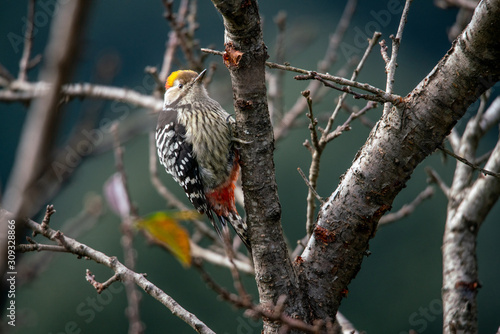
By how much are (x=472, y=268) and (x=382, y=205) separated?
103cm

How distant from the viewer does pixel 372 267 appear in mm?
9648

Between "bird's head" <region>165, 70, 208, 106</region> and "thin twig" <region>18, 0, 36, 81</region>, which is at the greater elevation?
"bird's head" <region>165, 70, 208, 106</region>

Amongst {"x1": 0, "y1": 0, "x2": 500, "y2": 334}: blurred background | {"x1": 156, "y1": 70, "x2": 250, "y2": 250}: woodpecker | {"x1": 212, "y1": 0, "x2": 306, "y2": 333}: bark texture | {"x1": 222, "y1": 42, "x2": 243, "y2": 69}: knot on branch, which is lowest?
{"x1": 212, "y1": 0, "x2": 306, "y2": 333}: bark texture

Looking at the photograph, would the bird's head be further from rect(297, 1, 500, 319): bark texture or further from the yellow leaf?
the yellow leaf

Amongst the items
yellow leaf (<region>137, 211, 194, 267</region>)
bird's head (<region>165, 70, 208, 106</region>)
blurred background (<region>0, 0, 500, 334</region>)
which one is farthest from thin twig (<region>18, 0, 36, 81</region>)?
blurred background (<region>0, 0, 500, 334</region>)

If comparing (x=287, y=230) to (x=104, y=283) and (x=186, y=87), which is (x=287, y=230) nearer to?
(x=186, y=87)

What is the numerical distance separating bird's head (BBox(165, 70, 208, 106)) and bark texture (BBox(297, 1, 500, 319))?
208 cm

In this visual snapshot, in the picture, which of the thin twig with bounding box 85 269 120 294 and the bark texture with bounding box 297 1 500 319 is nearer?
the bark texture with bounding box 297 1 500 319

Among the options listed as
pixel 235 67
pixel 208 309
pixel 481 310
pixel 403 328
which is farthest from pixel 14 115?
pixel 481 310

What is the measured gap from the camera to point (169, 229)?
165cm

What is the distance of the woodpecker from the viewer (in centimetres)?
366

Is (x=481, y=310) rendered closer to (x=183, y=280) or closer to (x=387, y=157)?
(x=183, y=280)

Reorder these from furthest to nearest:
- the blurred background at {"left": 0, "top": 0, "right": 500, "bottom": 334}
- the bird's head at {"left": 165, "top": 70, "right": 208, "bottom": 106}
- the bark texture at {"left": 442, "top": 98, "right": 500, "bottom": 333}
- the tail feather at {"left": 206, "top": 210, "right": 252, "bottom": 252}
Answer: the blurred background at {"left": 0, "top": 0, "right": 500, "bottom": 334} < the bird's head at {"left": 165, "top": 70, "right": 208, "bottom": 106} < the tail feather at {"left": 206, "top": 210, "right": 252, "bottom": 252} < the bark texture at {"left": 442, "top": 98, "right": 500, "bottom": 333}

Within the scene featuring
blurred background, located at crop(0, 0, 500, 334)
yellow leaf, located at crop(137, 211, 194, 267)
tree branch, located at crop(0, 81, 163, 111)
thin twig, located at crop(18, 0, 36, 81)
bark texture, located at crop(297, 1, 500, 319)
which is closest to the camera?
yellow leaf, located at crop(137, 211, 194, 267)
